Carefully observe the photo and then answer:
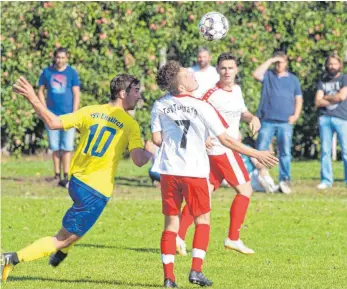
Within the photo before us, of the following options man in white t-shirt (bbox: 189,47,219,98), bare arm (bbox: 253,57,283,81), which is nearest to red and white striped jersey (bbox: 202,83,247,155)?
man in white t-shirt (bbox: 189,47,219,98)

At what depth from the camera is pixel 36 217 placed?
1437 centimetres

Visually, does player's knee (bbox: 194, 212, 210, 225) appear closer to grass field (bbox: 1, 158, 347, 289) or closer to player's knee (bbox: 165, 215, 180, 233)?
player's knee (bbox: 165, 215, 180, 233)

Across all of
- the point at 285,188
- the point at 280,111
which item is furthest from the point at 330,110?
the point at 285,188

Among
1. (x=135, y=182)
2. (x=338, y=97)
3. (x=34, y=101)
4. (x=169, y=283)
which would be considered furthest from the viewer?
(x=135, y=182)

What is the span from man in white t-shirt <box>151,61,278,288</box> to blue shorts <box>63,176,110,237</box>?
1.90 feet

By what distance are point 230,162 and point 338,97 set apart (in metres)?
6.55

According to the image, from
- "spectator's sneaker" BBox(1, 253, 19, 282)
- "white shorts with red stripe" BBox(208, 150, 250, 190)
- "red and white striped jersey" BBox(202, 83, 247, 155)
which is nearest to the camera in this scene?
"spectator's sneaker" BBox(1, 253, 19, 282)

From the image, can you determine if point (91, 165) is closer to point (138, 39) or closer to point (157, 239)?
point (157, 239)

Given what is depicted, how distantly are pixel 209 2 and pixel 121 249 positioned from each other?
10402 mm

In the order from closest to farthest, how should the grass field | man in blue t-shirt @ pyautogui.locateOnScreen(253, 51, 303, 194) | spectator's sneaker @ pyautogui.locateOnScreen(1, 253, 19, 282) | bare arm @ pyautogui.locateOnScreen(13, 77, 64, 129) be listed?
1. bare arm @ pyautogui.locateOnScreen(13, 77, 64, 129)
2. spectator's sneaker @ pyautogui.locateOnScreen(1, 253, 19, 282)
3. the grass field
4. man in blue t-shirt @ pyautogui.locateOnScreen(253, 51, 303, 194)

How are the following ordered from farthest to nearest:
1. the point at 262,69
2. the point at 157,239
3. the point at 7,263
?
the point at 262,69 → the point at 157,239 → the point at 7,263

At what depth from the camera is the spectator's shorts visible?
9.62 m

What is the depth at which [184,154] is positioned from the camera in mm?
9531

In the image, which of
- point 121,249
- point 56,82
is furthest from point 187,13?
point 121,249
